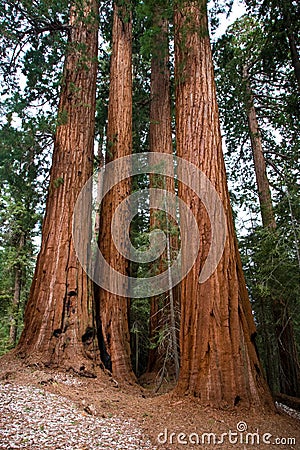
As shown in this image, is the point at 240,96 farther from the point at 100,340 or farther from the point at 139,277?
the point at 100,340

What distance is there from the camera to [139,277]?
8000 millimetres

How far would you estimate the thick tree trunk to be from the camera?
5488mm

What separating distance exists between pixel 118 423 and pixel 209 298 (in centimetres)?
154

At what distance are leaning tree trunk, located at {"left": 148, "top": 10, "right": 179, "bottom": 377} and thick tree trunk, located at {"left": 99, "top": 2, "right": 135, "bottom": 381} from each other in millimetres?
844

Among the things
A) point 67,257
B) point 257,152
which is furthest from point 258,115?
point 67,257

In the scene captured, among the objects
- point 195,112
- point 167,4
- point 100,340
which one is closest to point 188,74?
point 195,112

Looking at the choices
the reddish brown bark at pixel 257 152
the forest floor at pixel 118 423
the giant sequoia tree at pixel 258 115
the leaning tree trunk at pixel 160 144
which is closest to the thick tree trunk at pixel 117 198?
the leaning tree trunk at pixel 160 144

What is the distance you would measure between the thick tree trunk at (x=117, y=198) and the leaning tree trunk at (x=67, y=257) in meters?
0.42

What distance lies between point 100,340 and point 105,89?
7.94 metres

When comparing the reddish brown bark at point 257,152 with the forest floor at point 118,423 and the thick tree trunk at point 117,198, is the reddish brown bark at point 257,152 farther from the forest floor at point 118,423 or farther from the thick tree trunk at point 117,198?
the forest floor at point 118,423

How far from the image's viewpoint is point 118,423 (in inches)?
128

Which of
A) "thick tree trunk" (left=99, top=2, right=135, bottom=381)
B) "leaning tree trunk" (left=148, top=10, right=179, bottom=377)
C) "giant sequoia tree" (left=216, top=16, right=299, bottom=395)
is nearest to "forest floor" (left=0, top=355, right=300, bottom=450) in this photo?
"thick tree trunk" (left=99, top=2, right=135, bottom=381)

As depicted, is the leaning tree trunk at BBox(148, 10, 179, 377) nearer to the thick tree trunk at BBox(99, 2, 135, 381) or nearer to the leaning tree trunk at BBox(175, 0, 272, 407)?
the thick tree trunk at BBox(99, 2, 135, 381)

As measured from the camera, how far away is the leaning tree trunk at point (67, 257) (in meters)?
4.90
